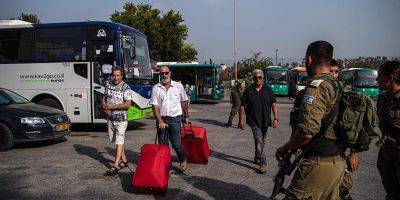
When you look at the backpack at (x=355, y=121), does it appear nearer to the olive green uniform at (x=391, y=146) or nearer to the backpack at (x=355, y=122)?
the backpack at (x=355, y=122)

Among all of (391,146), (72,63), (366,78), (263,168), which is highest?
(72,63)

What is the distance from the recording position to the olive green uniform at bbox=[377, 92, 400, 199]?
4301mm

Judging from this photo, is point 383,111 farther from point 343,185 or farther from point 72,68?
point 72,68

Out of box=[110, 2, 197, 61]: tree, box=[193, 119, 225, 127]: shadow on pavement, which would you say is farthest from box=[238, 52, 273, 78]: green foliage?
box=[193, 119, 225, 127]: shadow on pavement

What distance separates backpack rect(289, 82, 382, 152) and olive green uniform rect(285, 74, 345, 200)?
8 cm

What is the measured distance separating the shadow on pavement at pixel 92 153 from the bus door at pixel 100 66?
8.36 ft

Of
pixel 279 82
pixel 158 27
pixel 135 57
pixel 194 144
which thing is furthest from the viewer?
pixel 158 27

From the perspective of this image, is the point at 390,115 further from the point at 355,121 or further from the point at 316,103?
the point at 316,103

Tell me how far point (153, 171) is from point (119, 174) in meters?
1.74

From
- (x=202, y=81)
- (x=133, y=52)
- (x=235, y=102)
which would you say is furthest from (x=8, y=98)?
(x=202, y=81)

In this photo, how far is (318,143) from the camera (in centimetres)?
356

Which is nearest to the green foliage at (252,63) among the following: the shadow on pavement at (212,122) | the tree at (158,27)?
the tree at (158,27)

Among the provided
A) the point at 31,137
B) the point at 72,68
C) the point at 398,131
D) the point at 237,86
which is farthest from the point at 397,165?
the point at 237,86

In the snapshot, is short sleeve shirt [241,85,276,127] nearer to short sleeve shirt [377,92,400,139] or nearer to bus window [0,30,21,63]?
short sleeve shirt [377,92,400,139]
